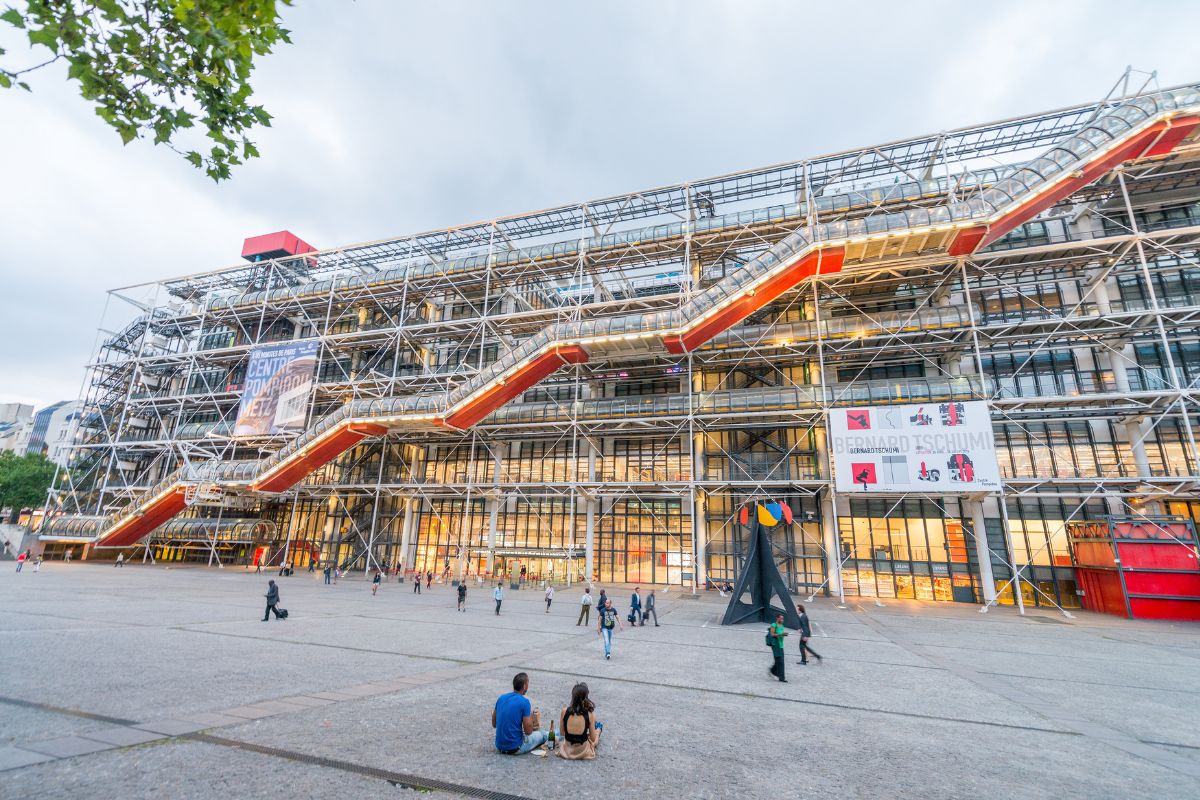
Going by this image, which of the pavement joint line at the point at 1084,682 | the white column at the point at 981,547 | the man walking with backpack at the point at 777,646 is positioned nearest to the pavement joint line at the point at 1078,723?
the pavement joint line at the point at 1084,682

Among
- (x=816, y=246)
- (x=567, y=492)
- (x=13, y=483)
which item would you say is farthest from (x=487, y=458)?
(x=13, y=483)

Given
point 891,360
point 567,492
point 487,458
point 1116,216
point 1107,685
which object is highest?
point 1116,216

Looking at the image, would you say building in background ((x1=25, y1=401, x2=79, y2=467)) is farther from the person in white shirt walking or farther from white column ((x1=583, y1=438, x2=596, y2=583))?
the person in white shirt walking

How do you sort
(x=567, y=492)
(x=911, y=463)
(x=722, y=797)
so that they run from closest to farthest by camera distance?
(x=722, y=797)
(x=911, y=463)
(x=567, y=492)

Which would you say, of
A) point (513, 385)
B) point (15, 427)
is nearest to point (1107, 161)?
point (513, 385)

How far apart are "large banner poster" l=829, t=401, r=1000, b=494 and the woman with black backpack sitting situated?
718 inches

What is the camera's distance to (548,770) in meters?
4.84

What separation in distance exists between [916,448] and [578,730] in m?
19.6

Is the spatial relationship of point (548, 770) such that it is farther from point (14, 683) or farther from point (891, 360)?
point (891, 360)

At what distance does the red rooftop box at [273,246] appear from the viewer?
40688mm

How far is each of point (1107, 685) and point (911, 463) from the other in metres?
12.0

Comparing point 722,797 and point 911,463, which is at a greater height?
point 911,463

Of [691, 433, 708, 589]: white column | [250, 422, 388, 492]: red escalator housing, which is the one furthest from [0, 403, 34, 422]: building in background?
[691, 433, 708, 589]: white column

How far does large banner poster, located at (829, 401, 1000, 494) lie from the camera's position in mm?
19359
